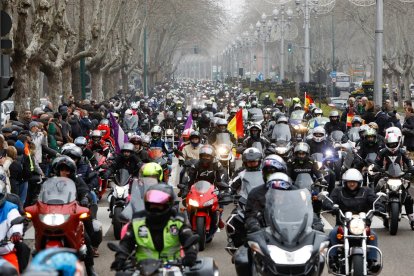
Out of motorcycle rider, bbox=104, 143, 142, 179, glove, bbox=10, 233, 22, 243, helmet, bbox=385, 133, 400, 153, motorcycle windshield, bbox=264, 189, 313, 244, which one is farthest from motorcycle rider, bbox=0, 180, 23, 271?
helmet, bbox=385, 133, 400, 153

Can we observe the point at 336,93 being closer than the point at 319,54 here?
Yes

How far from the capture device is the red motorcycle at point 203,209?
48.4 feet

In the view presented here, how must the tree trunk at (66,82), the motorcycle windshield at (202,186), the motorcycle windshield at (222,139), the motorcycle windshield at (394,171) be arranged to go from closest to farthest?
the motorcycle windshield at (202,186) → the motorcycle windshield at (394,171) → the motorcycle windshield at (222,139) → the tree trunk at (66,82)

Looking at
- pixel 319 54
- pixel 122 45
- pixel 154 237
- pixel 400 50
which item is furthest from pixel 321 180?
pixel 319 54

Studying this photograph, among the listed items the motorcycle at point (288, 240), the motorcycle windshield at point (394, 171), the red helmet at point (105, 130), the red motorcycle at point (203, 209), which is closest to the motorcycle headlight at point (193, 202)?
the red motorcycle at point (203, 209)

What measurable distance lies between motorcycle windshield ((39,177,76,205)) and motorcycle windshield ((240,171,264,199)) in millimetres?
2920

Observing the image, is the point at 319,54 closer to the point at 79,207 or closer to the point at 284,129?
the point at 284,129

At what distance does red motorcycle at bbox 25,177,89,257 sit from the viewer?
11.0 metres

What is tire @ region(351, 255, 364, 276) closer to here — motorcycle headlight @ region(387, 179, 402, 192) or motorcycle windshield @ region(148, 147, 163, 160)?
motorcycle headlight @ region(387, 179, 402, 192)

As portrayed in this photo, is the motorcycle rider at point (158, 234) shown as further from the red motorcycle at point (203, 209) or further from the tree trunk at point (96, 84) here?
the tree trunk at point (96, 84)

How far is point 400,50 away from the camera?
70625 mm

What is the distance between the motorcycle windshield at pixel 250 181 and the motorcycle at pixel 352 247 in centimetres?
197

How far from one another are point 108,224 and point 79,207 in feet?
22.3

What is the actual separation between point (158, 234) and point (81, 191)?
3.63 m
